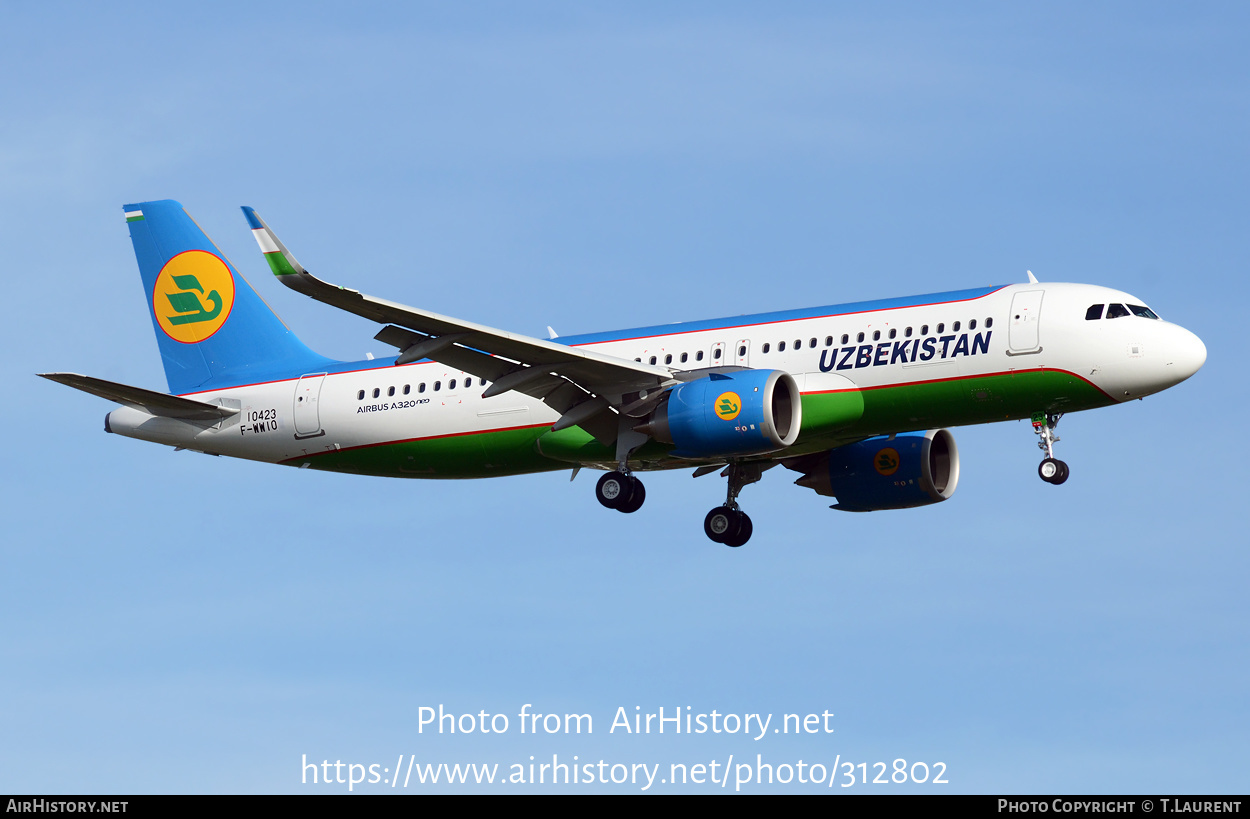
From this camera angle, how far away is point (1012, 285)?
3850 cm

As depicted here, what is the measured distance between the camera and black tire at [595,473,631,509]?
132 ft

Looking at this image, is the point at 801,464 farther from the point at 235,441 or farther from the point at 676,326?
the point at 235,441

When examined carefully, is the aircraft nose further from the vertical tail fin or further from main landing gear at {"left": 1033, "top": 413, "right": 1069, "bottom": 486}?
the vertical tail fin

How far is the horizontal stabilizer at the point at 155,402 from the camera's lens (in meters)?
41.4

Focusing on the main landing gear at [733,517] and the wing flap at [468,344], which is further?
the main landing gear at [733,517]

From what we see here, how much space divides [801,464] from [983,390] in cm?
850

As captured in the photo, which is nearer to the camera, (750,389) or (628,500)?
(750,389)

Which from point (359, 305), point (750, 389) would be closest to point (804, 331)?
point (750, 389)

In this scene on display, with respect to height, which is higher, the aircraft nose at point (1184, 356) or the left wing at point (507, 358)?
the aircraft nose at point (1184, 356)

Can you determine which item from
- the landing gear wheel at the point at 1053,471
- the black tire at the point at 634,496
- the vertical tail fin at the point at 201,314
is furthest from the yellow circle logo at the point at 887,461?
the vertical tail fin at the point at 201,314

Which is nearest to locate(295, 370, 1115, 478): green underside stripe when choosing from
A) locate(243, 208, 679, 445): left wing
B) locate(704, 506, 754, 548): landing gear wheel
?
locate(243, 208, 679, 445): left wing

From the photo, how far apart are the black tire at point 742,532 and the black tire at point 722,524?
0.12ft

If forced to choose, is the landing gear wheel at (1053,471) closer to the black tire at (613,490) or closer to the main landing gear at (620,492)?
the main landing gear at (620,492)

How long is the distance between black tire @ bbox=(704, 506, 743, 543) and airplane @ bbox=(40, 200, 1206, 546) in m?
0.04
